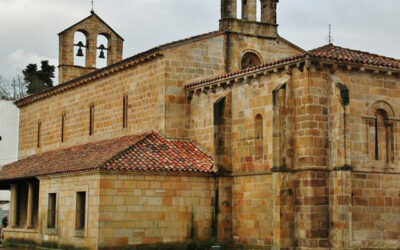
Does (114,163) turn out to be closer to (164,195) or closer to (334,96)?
(164,195)

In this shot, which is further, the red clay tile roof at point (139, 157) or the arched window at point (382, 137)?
the red clay tile roof at point (139, 157)

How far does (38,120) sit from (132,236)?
17.9 m

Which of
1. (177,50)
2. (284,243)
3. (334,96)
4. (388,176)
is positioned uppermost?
(177,50)

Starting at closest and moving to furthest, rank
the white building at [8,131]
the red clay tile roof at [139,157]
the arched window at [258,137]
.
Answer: the arched window at [258,137] → the red clay tile roof at [139,157] → the white building at [8,131]

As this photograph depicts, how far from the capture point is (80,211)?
26.7m

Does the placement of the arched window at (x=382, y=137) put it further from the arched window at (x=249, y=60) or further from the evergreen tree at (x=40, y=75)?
the evergreen tree at (x=40, y=75)

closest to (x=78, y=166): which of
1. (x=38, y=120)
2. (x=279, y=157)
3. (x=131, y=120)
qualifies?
(x=131, y=120)

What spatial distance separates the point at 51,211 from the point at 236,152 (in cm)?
833

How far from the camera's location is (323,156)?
23.1 metres

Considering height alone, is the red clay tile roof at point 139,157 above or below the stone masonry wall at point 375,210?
above

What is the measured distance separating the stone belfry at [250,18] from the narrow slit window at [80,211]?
917cm

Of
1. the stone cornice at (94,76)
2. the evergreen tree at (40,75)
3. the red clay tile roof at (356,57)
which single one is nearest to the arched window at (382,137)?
the red clay tile roof at (356,57)

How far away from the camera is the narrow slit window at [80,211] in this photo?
87.4 feet

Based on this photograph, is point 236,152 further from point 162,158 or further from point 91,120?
point 91,120
